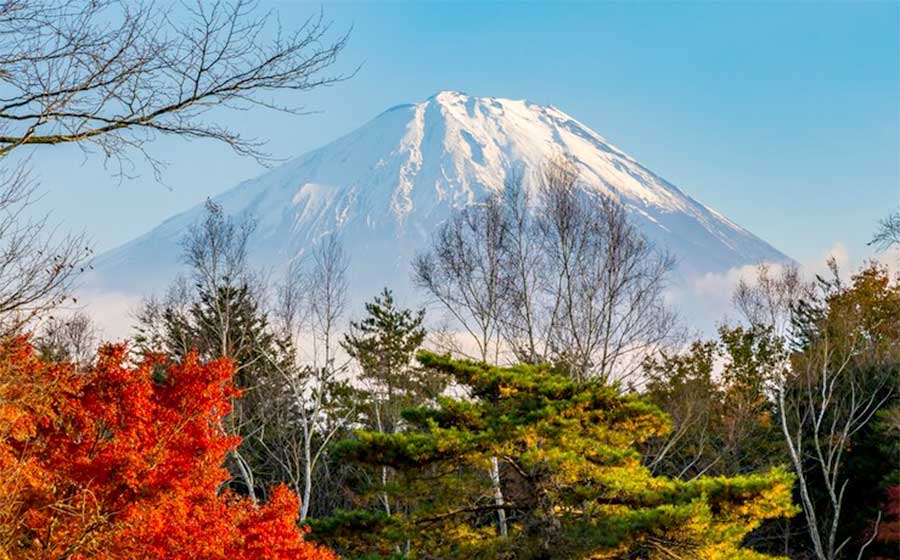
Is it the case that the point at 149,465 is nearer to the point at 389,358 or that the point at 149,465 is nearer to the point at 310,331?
the point at 310,331

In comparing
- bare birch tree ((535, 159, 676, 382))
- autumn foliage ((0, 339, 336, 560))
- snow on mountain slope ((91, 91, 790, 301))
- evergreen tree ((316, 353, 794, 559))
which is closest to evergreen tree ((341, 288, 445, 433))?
bare birch tree ((535, 159, 676, 382))

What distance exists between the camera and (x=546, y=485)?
34.6 feet

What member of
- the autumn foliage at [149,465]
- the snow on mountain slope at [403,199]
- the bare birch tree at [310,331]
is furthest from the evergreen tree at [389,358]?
the snow on mountain slope at [403,199]

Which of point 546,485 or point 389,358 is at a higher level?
point 389,358

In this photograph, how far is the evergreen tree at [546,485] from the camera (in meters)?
9.75

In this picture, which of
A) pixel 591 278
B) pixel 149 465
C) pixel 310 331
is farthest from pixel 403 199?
pixel 149 465

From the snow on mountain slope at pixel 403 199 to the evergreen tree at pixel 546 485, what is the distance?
47473 millimetres

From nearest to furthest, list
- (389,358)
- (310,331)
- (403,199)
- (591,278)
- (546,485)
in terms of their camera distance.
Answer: (546,485)
(591,278)
(310,331)
(389,358)
(403,199)

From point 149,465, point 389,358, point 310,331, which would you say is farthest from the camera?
point 389,358

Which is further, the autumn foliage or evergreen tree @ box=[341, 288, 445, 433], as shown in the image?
evergreen tree @ box=[341, 288, 445, 433]

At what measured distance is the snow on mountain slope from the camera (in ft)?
228

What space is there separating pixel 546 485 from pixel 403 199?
67.4 m

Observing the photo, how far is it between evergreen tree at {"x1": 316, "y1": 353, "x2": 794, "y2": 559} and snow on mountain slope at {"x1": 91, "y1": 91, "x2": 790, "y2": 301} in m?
47.5

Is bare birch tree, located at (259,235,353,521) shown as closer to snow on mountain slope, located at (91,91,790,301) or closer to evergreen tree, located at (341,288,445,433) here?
evergreen tree, located at (341,288,445,433)
